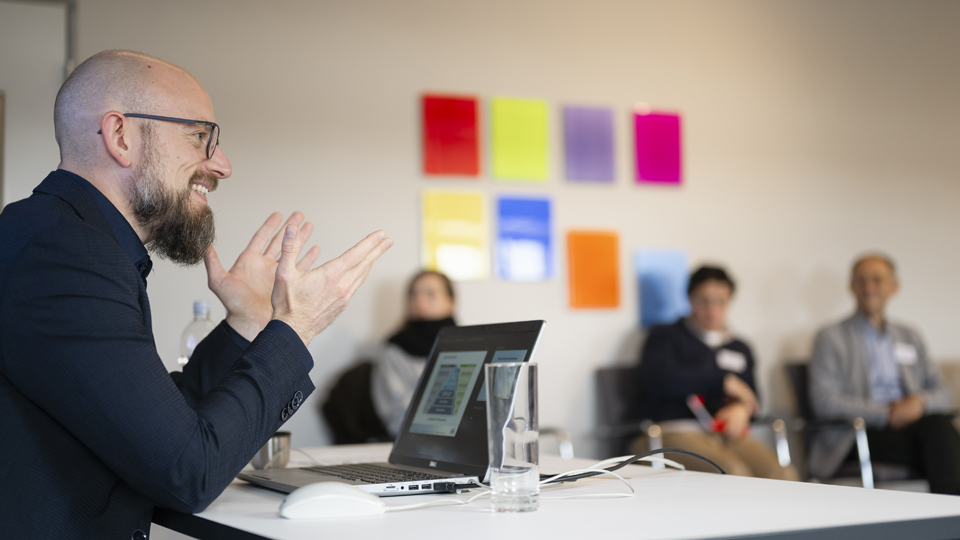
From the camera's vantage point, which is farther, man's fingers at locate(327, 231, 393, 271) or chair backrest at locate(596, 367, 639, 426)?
chair backrest at locate(596, 367, 639, 426)

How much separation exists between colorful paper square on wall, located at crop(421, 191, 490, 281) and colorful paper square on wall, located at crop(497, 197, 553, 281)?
0.28ft

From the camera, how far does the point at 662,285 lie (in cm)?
467

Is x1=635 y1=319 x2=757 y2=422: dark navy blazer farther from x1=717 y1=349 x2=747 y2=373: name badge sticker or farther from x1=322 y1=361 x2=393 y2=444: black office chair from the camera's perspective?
x1=322 y1=361 x2=393 y2=444: black office chair

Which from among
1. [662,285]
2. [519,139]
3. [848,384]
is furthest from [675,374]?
[519,139]

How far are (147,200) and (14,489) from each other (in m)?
0.54

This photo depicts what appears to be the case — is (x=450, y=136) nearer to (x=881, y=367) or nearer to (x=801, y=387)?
(x=801, y=387)

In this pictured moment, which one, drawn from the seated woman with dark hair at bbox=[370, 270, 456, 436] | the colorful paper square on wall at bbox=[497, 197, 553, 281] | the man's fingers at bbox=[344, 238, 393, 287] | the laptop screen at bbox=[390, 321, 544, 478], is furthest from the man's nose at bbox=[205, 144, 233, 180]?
the colorful paper square on wall at bbox=[497, 197, 553, 281]

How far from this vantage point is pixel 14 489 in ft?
3.94

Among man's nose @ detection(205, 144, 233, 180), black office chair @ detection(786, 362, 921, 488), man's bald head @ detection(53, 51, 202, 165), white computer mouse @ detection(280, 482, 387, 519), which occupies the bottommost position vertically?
black office chair @ detection(786, 362, 921, 488)

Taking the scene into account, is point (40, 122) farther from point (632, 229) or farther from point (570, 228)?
point (632, 229)

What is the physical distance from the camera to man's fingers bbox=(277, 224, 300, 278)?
141 centimetres

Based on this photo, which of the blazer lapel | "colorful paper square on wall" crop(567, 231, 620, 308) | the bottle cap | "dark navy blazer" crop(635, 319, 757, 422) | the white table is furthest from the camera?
"colorful paper square on wall" crop(567, 231, 620, 308)

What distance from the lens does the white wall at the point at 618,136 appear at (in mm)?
3898

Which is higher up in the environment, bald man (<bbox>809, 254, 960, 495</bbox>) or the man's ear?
the man's ear
